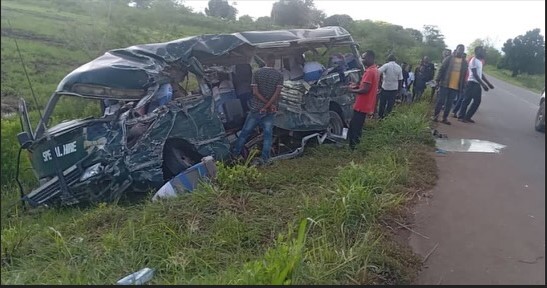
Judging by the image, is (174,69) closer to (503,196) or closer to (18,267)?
(18,267)

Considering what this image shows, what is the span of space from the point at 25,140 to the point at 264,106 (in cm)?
309

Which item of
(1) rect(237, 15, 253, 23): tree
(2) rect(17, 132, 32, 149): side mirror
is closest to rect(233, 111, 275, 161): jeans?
(2) rect(17, 132, 32, 149): side mirror

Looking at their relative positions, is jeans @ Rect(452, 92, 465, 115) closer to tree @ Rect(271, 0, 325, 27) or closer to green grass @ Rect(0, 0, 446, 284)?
green grass @ Rect(0, 0, 446, 284)

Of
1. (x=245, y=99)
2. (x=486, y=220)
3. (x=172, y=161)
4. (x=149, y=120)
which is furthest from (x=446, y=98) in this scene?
(x=149, y=120)

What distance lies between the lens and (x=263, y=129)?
695cm

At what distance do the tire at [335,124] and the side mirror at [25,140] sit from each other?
195 inches

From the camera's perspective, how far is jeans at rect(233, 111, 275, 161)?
22.5 feet

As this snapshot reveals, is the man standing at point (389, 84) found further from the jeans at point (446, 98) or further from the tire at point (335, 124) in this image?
the tire at point (335, 124)

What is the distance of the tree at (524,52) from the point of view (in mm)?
21244

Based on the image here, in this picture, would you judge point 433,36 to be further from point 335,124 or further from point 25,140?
point 25,140

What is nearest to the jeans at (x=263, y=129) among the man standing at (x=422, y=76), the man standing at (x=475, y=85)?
the man standing at (x=475, y=85)

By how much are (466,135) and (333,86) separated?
240cm

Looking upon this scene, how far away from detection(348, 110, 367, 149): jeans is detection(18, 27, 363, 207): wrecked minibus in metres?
0.81

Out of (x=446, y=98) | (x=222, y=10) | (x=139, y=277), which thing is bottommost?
(x=139, y=277)
